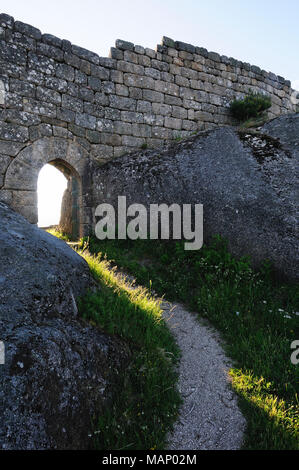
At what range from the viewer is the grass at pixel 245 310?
8.01ft

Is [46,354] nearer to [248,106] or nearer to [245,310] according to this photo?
[245,310]

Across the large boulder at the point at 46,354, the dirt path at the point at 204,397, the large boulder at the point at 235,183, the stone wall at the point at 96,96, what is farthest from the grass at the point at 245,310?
the stone wall at the point at 96,96

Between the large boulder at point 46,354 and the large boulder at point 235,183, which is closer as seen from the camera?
the large boulder at point 46,354

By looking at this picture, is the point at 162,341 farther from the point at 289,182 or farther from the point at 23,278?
the point at 289,182

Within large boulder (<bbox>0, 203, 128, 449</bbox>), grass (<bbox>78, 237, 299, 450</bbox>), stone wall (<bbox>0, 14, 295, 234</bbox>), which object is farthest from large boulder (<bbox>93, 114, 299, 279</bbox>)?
large boulder (<bbox>0, 203, 128, 449</bbox>)

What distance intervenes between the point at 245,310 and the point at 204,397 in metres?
1.46

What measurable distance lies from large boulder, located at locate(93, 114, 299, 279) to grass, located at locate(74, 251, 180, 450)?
204cm

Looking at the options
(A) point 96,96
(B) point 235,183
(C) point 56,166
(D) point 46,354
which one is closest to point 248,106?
(A) point 96,96

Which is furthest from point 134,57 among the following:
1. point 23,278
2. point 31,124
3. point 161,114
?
point 23,278

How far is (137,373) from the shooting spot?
2.63 meters

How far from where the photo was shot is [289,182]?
4.80 metres

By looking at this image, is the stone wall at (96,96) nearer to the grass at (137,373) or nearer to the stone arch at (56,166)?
the stone arch at (56,166)

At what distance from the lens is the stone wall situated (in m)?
6.07

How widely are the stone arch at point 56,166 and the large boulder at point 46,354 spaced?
3224 millimetres
